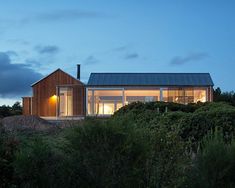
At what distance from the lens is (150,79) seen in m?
42.2

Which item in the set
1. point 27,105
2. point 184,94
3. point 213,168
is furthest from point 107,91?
point 213,168

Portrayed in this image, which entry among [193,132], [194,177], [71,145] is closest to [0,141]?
[71,145]

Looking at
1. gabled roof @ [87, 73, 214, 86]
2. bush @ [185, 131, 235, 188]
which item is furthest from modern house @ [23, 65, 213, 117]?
bush @ [185, 131, 235, 188]

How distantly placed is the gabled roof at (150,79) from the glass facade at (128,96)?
1.61 feet

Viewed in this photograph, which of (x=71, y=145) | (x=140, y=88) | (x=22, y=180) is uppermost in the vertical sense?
(x=140, y=88)

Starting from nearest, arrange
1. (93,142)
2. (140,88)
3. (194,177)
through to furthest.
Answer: (93,142)
(194,177)
(140,88)

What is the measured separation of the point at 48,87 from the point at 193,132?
91.3 feet

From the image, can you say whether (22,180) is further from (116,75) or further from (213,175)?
(116,75)

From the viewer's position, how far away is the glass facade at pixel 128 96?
41.4 m

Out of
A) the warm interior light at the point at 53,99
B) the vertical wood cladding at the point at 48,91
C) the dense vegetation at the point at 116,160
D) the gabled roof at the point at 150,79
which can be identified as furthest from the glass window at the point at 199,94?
the dense vegetation at the point at 116,160

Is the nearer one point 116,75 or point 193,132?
point 193,132

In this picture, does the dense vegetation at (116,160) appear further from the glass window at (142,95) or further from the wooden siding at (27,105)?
the wooden siding at (27,105)

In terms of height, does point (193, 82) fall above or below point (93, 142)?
above

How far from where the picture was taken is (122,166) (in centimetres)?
761
